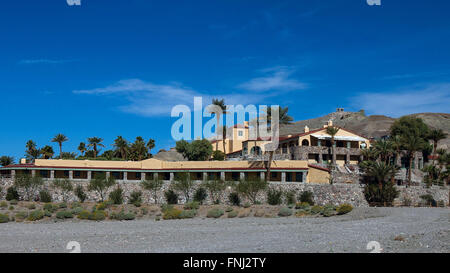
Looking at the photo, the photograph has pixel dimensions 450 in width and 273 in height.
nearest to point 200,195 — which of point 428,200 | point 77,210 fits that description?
point 77,210

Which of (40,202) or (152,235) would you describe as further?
(40,202)

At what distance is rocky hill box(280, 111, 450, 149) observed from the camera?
135500mm

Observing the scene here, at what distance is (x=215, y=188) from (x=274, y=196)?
7.73 metres

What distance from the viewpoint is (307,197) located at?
179 ft

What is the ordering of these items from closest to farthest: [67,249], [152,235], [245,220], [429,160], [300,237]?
[67,249] → [300,237] → [152,235] → [245,220] → [429,160]

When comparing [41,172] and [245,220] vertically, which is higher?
Result: [41,172]

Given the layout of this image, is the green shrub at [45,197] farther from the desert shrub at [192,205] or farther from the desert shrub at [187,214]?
the desert shrub at [187,214]

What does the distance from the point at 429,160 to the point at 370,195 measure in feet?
98.7

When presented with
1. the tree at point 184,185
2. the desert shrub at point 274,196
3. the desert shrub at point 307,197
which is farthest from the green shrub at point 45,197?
the desert shrub at point 307,197

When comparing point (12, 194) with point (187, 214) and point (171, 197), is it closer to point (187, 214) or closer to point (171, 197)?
point (171, 197)

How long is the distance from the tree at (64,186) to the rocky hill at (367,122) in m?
86.7

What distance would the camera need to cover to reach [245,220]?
44.9 meters
